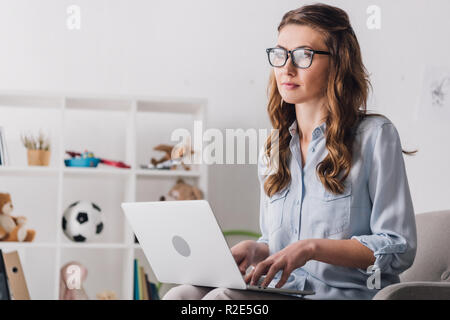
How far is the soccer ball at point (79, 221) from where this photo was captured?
1.77 metres

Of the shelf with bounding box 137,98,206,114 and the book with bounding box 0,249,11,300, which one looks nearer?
the book with bounding box 0,249,11,300

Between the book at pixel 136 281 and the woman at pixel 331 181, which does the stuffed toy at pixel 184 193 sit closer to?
the book at pixel 136 281

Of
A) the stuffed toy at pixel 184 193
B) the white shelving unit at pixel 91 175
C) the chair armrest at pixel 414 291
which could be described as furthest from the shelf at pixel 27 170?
the chair armrest at pixel 414 291

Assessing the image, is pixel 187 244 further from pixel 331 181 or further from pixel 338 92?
pixel 338 92

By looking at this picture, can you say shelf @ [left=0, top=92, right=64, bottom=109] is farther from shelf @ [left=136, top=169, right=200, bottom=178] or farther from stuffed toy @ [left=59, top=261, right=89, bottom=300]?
stuffed toy @ [left=59, top=261, right=89, bottom=300]

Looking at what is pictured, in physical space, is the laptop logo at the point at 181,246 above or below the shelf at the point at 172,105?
below

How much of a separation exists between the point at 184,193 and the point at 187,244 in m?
1.01

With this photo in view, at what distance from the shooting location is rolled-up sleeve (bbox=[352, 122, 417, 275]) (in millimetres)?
862

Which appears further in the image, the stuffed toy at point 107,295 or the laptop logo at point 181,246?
the stuffed toy at point 107,295

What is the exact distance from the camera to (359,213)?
3.01 ft

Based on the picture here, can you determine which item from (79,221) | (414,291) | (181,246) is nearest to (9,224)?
(79,221)

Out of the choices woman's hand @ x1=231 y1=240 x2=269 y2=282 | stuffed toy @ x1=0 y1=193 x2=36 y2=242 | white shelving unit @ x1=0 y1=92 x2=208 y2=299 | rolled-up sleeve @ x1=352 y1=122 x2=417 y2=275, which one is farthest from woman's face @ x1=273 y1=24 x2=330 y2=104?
stuffed toy @ x1=0 y1=193 x2=36 y2=242

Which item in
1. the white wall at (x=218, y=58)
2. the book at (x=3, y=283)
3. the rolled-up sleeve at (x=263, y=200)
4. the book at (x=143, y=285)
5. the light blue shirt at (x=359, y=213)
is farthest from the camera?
the book at (x=143, y=285)

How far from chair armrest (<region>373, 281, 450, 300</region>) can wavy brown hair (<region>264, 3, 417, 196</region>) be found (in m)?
0.18
